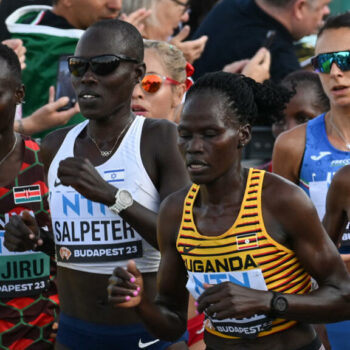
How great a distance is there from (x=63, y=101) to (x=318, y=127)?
174 centimetres

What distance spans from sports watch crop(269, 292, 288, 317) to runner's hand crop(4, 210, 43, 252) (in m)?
1.46

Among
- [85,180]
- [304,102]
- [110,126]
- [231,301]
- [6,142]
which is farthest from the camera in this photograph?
[304,102]

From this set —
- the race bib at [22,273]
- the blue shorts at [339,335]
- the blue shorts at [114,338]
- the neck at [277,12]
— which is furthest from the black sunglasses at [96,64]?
the neck at [277,12]

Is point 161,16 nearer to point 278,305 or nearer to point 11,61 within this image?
point 11,61

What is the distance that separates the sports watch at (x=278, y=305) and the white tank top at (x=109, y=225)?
1.00 meters

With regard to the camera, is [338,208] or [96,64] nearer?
[96,64]

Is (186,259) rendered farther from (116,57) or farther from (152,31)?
(152,31)

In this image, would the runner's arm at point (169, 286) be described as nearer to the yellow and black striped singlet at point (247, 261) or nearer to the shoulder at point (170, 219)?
the shoulder at point (170, 219)

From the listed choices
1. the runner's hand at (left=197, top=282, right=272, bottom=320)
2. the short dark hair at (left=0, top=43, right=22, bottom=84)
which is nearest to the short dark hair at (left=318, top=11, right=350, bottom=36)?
the short dark hair at (left=0, top=43, right=22, bottom=84)

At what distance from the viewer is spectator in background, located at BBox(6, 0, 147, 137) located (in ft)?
20.1

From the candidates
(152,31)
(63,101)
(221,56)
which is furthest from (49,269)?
(221,56)

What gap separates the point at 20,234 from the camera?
14.2 ft

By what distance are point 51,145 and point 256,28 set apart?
11.5ft

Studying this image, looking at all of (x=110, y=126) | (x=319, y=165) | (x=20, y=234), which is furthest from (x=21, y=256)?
(x=319, y=165)
